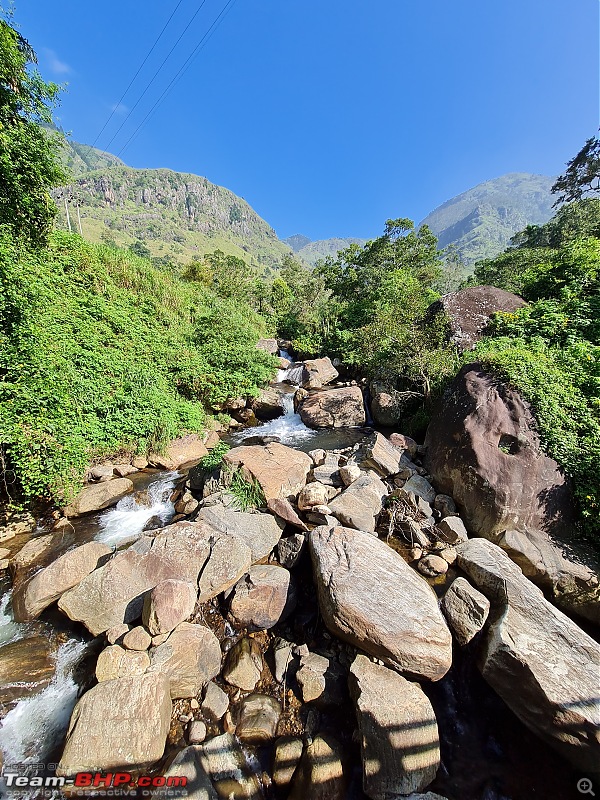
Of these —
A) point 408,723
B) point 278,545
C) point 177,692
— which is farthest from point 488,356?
point 177,692

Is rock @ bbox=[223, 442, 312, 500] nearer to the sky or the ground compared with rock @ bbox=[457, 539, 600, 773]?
nearer to the sky

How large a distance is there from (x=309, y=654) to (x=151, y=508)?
517cm

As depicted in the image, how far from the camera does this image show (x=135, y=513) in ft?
25.1

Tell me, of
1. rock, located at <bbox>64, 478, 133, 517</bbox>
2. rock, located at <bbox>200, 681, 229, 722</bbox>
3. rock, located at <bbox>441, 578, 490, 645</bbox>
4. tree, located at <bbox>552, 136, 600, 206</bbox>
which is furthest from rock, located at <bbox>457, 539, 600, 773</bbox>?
tree, located at <bbox>552, 136, 600, 206</bbox>

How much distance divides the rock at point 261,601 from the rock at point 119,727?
136 cm

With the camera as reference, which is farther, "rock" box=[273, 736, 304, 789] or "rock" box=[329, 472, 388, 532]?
"rock" box=[329, 472, 388, 532]

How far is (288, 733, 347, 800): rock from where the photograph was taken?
3.37 m

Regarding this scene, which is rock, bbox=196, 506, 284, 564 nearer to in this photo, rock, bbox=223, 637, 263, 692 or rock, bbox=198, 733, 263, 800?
rock, bbox=223, 637, 263, 692

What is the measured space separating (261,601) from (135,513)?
433 centimetres

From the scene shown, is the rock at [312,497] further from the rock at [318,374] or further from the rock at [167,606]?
the rock at [318,374]

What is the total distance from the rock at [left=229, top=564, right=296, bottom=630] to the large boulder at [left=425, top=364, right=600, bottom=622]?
4.26m

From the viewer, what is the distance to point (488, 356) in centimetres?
801

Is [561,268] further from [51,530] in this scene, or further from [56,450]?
[51,530]

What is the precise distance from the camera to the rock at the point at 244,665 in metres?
4.38
